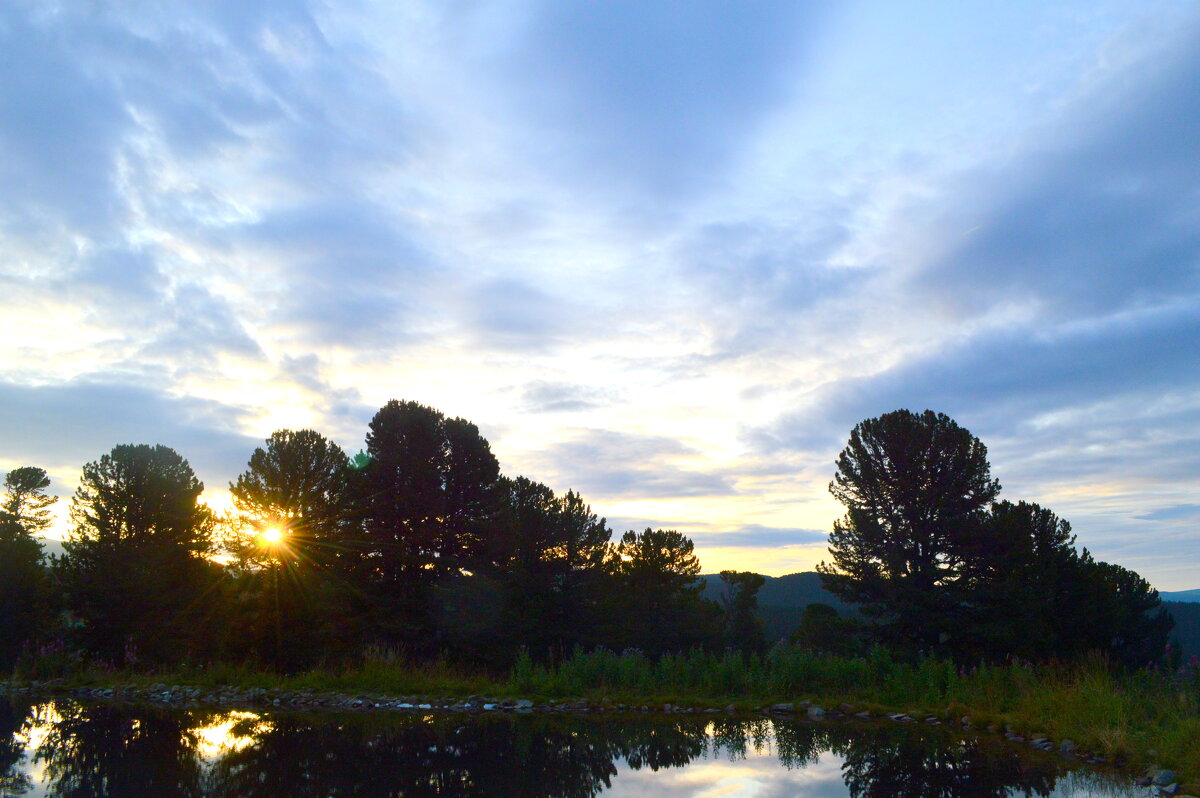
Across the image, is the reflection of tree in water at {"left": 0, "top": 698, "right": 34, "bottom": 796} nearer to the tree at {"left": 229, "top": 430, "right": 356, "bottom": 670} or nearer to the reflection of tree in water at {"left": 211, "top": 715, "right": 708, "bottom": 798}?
the reflection of tree in water at {"left": 211, "top": 715, "right": 708, "bottom": 798}

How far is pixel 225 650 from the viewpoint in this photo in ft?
66.2

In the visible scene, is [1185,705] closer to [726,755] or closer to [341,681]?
[726,755]

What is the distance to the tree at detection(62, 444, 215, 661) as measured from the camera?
27.0 m

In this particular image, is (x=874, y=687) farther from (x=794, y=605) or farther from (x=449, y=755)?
(x=794, y=605)

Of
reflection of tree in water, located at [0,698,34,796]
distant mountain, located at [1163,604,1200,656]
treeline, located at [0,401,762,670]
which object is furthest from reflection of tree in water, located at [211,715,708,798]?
distant mountain, located at [1163,604,1200,656]

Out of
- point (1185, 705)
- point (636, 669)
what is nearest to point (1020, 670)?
point (1185, 705)

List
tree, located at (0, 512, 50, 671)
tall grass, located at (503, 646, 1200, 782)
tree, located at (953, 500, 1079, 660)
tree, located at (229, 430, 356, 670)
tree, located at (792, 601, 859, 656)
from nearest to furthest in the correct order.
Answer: tall grass, located at (503, 646, 1200, 782), tree, located at (953, 500, 1079, 660), tree, located at (792, 601, 859, 656), tree, located at (0, 512, 50, 671), tree, located at (229, 430, 356, 670)

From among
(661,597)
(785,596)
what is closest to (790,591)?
(785,596)

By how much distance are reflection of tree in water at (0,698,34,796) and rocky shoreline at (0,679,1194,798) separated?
2079mm

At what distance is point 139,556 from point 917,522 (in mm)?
28382

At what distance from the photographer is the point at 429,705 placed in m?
15.3

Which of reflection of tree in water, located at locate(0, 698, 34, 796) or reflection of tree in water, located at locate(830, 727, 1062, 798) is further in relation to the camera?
reflection of tree in water, located at locate(0, 698, 34, 796)

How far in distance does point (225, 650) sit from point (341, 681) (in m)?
4.82

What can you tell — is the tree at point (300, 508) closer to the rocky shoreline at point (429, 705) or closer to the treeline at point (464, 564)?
the treeline at point (464, 564)
